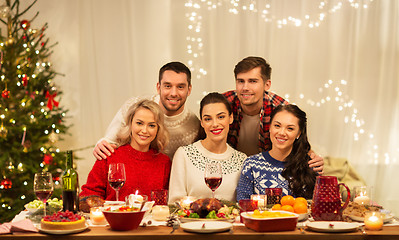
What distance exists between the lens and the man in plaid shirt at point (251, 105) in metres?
3.59

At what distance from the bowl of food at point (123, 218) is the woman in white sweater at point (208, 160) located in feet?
3.20

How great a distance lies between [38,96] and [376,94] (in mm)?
3806

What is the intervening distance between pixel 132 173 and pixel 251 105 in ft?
3.72

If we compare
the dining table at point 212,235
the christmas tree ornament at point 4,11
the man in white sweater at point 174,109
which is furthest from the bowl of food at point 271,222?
the christmas tree ornament at point 4,11

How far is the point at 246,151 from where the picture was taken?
3.84 meters

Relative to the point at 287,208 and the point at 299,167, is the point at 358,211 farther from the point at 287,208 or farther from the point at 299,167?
the point at 299,167

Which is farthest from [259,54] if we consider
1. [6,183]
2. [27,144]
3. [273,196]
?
[273,196]

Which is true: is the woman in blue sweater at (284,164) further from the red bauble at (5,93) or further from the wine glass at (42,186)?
the red bauble at (5,93)

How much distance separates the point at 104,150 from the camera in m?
3.12

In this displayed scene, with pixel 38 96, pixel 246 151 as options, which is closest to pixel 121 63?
pixel 38 96

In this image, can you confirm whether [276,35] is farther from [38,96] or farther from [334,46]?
[38,96]

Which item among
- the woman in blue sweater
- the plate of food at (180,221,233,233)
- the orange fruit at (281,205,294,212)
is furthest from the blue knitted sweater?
the plate of food at (180,221,233,233)

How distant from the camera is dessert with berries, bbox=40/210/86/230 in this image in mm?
1909

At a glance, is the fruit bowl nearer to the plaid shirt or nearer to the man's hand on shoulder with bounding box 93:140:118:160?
the man's hand on shoulder with bounding box 93:140:118:160
